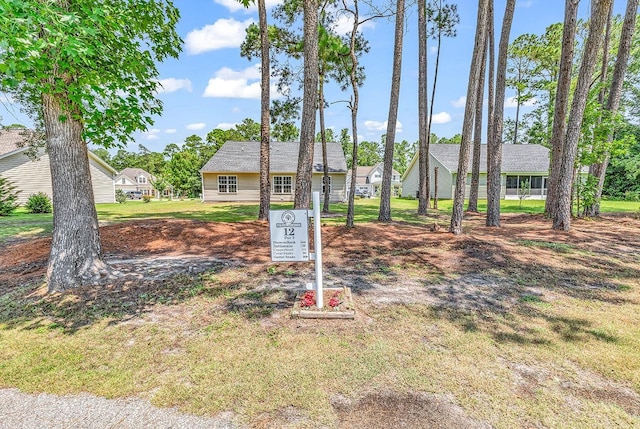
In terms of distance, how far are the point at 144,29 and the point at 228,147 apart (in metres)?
20.0

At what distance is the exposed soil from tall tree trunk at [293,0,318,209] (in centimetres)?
148

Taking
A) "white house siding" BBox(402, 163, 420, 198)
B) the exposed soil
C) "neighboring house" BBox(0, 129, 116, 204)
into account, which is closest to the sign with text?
the exposed soil

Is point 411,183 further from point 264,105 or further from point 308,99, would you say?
point 308,99

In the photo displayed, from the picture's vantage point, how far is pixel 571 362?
271 cm

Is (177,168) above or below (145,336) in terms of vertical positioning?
above

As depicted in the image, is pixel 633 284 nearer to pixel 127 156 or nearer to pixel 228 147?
pixel 228 147

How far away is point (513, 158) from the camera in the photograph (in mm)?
27297

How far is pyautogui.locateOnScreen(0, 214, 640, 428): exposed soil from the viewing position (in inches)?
90.8

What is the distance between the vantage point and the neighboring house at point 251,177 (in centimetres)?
2295

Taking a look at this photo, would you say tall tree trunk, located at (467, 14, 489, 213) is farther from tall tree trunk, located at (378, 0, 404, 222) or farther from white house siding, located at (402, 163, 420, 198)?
white house siding, located at (402, 163, 420, 198)

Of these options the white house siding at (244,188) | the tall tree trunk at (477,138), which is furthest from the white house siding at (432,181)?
the white house siding at (244,188)

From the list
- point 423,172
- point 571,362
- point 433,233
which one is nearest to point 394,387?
point 571,362

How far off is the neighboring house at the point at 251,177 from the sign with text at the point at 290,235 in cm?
1900

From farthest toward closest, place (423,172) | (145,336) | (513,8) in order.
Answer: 1. (423,172)
2. (513,8)
3. (145,336)
